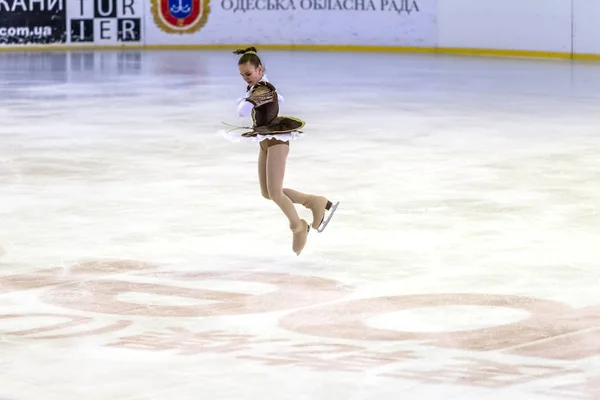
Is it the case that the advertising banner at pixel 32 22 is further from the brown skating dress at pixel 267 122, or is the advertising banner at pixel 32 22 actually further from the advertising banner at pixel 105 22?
Answer: the brown skating dress at pixel 267 122

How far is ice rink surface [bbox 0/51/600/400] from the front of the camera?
17.2 ft

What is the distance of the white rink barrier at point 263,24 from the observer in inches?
1034

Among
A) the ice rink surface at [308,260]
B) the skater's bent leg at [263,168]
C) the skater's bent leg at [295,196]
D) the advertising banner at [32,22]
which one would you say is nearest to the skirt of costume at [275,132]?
the skater's bent leg at [263,168]

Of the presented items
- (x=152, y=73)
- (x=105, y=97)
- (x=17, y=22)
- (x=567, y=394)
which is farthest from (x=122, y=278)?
(x=17, y=22)

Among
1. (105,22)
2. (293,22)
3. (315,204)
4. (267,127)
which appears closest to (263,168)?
(267,127)

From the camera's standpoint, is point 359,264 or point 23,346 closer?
point 23,346

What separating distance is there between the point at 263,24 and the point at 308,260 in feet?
68.4

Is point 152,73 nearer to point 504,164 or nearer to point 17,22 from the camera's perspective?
point 17,22

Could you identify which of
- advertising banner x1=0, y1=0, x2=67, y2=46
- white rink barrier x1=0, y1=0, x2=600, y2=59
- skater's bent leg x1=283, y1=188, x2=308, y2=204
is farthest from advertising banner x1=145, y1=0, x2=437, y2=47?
skater's bent leg x1=283, y1=188, x2=308, y2=204

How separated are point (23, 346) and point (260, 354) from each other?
0.96 meters

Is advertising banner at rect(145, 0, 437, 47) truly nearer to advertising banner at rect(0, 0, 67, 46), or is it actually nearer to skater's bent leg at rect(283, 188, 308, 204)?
advertising banner at rect(0, 0, 67, 46)

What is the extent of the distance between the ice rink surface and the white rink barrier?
10422mm

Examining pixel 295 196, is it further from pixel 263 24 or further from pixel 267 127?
pixel 263 24

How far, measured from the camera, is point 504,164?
38.4ft
